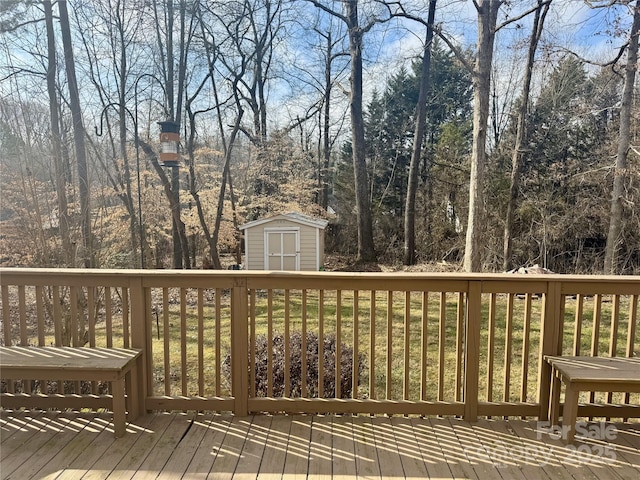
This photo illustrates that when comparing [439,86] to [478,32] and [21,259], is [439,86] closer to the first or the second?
[478,32]

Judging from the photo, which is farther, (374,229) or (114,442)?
(374,229)

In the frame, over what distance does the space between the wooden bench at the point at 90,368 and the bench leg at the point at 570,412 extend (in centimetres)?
237

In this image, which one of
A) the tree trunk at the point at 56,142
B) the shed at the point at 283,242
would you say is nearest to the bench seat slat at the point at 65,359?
the tree trunk at the point at 56,142

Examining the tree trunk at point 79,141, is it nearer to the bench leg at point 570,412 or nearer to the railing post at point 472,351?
the railing post at point 472,351

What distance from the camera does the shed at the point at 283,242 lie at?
1007cm

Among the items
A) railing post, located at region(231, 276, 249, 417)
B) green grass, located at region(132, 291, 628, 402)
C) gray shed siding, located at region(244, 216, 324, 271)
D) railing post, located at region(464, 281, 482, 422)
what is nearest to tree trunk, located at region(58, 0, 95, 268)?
green grass, located at region(132, 291, 628, 402)

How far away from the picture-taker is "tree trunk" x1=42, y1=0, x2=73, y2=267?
12.2ft

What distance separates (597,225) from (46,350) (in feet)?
35.3

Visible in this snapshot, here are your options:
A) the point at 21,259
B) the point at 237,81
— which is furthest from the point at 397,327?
the point at 237,81

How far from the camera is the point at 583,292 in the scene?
218 cm

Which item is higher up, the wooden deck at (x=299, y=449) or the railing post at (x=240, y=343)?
the railing post at (x=240, y=343)

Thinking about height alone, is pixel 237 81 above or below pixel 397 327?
above

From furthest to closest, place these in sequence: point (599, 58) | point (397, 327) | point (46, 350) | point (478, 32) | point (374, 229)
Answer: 1. point (374, 229)
2. point (599, 58)
3. point (478, 32)
4. point (397, 327)
5. point (46, 350)

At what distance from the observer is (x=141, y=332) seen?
2350mm
